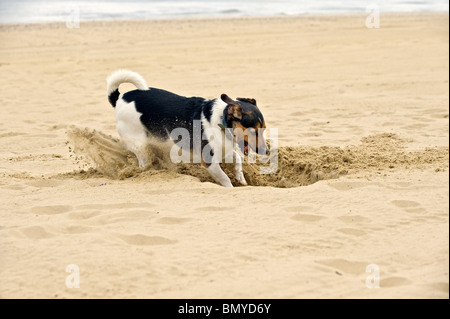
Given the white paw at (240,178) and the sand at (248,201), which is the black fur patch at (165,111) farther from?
the white paw at (240,178)

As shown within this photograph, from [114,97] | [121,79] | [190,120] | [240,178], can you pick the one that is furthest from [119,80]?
[240,178]

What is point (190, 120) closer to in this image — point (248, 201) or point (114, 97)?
point (114, 97)

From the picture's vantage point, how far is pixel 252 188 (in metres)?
5.12

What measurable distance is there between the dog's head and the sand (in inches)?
17.1

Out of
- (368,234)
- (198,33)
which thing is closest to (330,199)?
(368,234)

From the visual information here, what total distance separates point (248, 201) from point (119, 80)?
7.26ft

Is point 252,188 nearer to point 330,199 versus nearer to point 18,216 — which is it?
point 330,199

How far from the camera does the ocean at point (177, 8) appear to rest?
27.2m

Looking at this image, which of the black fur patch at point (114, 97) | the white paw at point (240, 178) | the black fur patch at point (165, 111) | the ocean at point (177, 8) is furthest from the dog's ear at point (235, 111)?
the ocean at point (177, 8)

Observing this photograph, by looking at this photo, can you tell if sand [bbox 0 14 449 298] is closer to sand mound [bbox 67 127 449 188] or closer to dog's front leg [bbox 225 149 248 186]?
sand mound [bbox 67 127 449 188]

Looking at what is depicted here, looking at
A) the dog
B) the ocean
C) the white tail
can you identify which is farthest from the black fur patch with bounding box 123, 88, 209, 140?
the ocean

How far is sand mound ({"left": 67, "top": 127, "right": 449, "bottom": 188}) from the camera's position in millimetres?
5598

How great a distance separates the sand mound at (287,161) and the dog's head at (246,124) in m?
0.77

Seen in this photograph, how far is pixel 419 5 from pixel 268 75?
25.1m
